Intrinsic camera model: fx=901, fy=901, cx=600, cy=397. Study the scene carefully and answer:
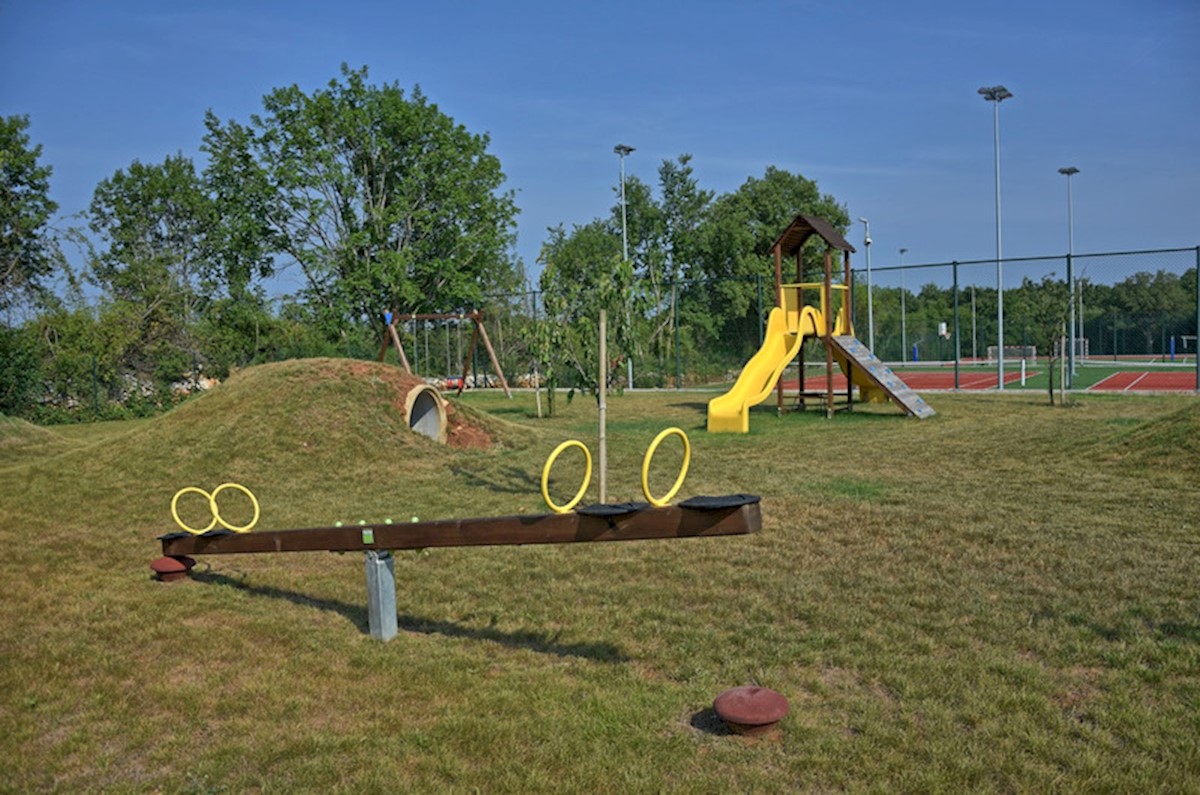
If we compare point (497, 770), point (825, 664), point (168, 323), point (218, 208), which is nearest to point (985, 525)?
point (825, 664)

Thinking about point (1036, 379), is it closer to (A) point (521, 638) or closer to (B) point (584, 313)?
(B) point (584, 313)

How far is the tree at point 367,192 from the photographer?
33188 millimetres

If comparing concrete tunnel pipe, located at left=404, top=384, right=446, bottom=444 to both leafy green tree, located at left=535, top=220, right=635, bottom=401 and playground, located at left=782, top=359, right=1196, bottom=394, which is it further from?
playground, located at left=782, top=359, right=1196, bottom=394

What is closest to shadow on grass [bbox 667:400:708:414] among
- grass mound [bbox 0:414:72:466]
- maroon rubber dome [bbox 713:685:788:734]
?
grass mound [bbox 0:414:72:466]

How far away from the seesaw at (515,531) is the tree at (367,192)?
92.2ft

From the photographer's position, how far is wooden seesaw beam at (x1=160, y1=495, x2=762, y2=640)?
3885 mm

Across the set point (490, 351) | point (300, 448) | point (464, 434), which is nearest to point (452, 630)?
point (300, 448)

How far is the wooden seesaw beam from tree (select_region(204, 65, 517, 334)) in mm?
28290

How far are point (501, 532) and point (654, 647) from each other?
3.23 feet

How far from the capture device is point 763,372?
1609 centimetres

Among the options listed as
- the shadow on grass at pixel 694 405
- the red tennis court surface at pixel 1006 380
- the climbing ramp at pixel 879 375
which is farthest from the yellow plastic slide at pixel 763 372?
the red tennis court surface at pixel 1006 380

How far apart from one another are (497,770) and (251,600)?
A: 123 inches

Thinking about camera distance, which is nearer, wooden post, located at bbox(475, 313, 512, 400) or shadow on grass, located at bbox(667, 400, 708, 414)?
shadow on grass, located at bbox(667, 400, 708, 414)

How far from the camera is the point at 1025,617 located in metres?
4.84
